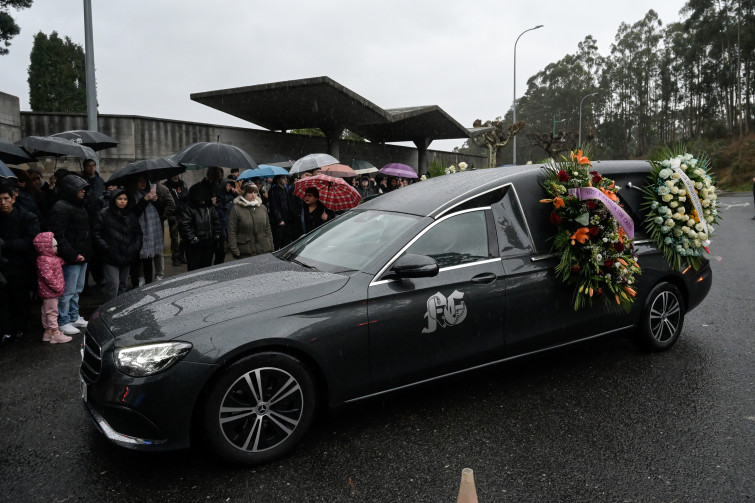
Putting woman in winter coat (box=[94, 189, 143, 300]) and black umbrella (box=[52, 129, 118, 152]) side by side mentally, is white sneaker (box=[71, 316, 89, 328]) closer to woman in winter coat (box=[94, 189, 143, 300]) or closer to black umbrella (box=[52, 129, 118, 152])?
woman in winter coat (box=[94, 189, 143, 300])

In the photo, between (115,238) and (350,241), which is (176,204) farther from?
(350,241)

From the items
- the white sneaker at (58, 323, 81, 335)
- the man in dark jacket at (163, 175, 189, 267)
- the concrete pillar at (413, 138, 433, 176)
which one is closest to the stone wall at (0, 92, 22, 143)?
the man in dark jacket at (163, 175, 189, 267)

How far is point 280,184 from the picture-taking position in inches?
356

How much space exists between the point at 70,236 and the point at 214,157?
7.62ft

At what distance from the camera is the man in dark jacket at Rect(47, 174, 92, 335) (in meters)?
5.79

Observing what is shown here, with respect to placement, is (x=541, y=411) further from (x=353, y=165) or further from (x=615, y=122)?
(x=615, y=122)

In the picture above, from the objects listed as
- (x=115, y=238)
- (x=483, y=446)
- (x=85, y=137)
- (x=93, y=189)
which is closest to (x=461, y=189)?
(x=483, y=446)

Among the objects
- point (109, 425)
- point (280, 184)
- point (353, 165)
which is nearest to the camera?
point (109, 425)

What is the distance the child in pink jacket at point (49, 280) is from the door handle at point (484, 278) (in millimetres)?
4442

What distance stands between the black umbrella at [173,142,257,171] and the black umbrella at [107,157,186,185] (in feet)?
0.93

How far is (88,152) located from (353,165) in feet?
31.7

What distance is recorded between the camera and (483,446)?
3234 millimetres

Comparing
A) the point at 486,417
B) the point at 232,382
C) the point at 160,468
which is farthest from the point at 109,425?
the point at 486,417

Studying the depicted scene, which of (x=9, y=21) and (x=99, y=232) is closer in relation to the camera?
(x=99, y=232)
